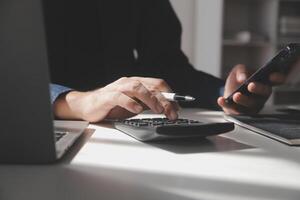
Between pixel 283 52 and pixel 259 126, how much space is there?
0.48ft

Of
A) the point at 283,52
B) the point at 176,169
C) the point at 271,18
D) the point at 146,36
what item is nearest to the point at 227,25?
the point at 271,18

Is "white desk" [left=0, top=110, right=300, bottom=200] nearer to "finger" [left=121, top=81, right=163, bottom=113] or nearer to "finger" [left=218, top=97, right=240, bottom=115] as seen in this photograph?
"finger" [left=121, top=81, right=163, bottom=113]

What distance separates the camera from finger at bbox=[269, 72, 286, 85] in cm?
76

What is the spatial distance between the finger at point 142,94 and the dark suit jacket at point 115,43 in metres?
0.44

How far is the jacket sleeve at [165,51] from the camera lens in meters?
1.04

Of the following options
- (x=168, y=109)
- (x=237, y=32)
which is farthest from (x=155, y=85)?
(x=237, y=32)

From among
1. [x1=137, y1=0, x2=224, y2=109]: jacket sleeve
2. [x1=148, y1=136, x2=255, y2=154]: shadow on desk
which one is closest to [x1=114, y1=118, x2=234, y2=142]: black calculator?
[x1=148, y1=136, x2=255, y2=154]: shadow on desk

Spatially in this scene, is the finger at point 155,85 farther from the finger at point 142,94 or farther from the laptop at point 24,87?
the laptop at point 24,87

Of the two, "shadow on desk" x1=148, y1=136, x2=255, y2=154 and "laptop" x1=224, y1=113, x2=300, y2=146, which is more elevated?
"shadow on desk" x1=148, y1=136, x2=255, y2=154

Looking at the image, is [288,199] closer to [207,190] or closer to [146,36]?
[207,190]

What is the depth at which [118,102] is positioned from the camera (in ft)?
1.95

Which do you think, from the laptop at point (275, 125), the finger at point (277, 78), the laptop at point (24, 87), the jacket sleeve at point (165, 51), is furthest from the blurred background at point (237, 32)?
the laptop at point (24, 87)

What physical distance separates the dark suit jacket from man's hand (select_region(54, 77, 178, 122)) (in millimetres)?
377

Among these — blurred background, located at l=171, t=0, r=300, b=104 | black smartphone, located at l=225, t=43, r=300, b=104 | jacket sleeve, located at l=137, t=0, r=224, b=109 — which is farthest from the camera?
blurred background, located at l=171, t=0, r=300, b=104
